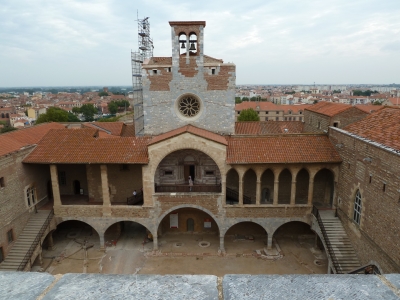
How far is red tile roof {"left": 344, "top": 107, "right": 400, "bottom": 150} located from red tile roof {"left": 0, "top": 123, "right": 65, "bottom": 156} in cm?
2327

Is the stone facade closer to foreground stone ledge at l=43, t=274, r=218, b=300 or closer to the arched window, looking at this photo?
the arched window

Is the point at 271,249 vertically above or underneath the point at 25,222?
underneath

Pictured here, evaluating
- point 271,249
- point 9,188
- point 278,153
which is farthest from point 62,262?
point 278,153

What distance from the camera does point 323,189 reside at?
23594mm

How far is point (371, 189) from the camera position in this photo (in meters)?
16.4

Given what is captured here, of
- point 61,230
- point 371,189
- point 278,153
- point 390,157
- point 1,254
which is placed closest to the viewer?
point 390,157

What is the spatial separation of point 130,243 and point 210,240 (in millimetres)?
6398

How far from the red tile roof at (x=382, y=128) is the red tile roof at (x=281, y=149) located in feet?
7.11

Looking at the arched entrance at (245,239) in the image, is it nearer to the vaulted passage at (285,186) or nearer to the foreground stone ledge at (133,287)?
the vaulted passage at (285,186)

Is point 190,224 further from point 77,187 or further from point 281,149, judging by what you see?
point 77,187

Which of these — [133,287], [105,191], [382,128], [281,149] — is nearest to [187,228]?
[105,191]

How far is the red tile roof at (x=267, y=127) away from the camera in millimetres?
28453

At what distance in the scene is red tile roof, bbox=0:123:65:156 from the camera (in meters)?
21.0

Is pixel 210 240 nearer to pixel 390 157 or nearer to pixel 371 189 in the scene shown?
pixel 371 189
